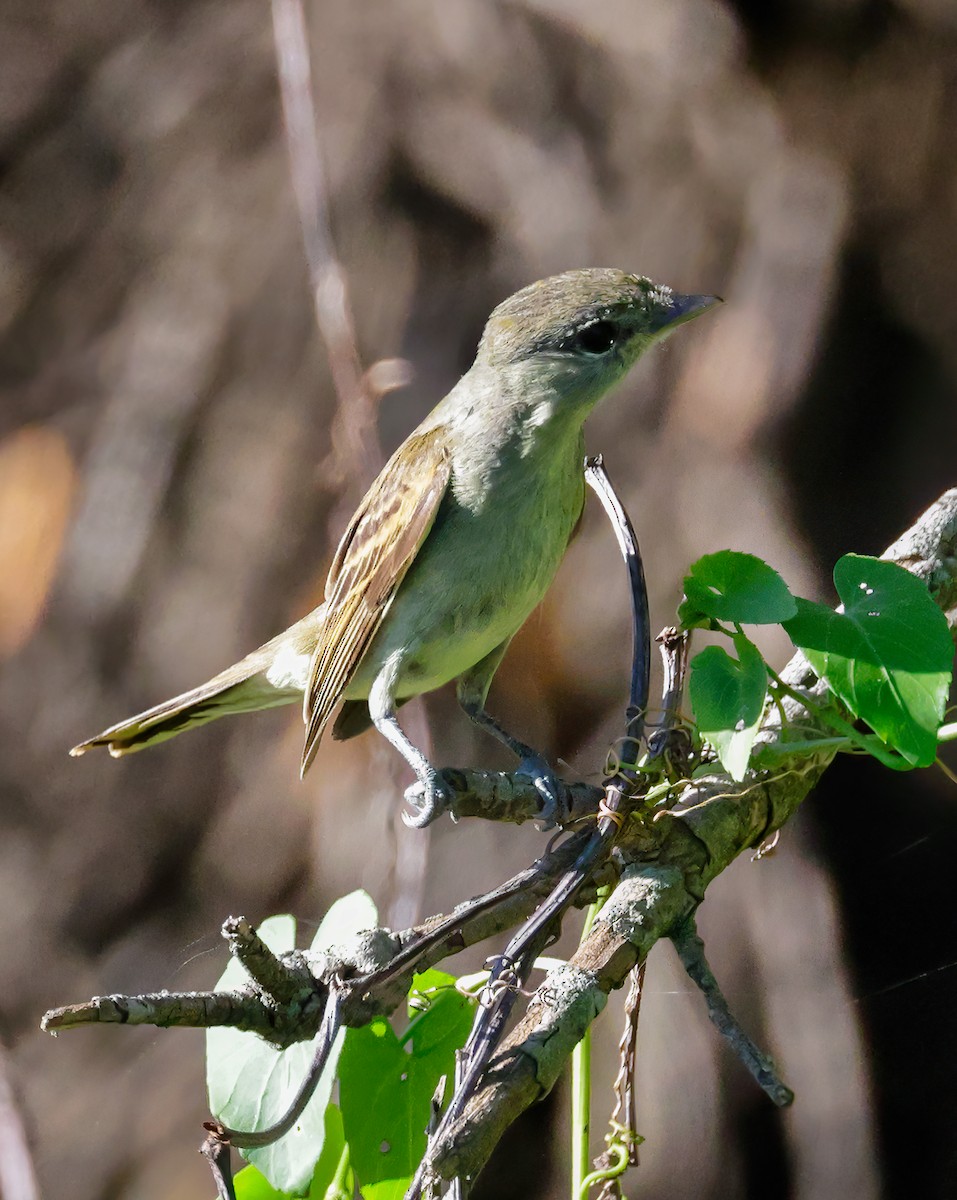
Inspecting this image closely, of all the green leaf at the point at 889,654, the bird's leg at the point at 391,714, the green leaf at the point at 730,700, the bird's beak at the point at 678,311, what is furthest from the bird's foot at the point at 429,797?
the bird's beak at the point at 678,311

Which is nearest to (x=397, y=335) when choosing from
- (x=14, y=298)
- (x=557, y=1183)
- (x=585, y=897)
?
(x=14, y=298)

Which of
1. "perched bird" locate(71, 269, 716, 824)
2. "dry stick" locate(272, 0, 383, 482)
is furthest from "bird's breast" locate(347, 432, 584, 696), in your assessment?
"dry stick" locate(272, 0, 383, 482)

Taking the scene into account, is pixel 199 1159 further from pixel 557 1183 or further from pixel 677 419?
pixel 677 419

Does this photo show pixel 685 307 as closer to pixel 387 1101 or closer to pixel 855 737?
pixel 855 737

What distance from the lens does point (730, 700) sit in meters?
1.14

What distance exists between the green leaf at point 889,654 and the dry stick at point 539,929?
8.9 inches

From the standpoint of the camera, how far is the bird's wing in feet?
5.55

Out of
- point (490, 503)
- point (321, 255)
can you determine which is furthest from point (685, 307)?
point (321, 255)

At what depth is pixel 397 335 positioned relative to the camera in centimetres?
245

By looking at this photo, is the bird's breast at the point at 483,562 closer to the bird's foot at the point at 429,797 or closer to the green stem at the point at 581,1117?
the bird's foot at the point at 429,797

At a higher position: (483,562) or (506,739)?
(483,562)

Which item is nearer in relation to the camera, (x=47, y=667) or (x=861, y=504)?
(x=861, y=504)

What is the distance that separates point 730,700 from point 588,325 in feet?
2.44

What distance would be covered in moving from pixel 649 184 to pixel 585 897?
1.55 meters
